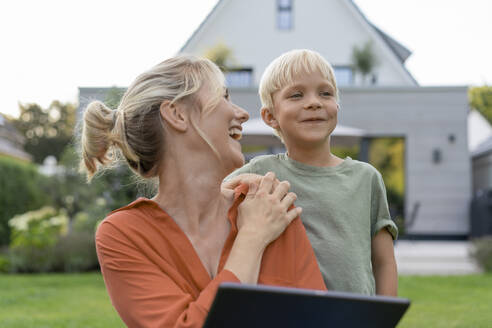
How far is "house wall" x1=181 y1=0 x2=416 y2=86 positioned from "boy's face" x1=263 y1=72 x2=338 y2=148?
16.2 metres

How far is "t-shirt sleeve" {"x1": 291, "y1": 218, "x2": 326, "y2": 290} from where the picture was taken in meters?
1.46

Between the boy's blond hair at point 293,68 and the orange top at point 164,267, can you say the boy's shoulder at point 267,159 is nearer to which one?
the boy's blond hair at point 293,68

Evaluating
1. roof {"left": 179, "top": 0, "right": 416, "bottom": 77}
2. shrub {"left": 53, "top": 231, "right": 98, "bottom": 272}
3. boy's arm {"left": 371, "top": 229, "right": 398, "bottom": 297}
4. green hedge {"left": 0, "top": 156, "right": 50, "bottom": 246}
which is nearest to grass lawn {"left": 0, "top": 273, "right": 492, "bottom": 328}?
shrub {"left": 53, "top": 231, "right": 98, "bottom": 272}

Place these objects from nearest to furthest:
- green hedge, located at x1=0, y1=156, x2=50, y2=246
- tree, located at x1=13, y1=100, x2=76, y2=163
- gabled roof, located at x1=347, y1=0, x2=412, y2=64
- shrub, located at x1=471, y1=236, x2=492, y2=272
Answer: shrub, located at x1=471, y1=236, x2=492, y2=272 → green hedge, located at x1=0, y1=156, x2=50, y2=246 → gabled roof, located at x1=347, y1=0, x2=412, y2=64 → tree, located at x1=13, y1=100, x2=76, y2=163

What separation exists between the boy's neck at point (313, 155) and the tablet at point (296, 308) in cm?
106

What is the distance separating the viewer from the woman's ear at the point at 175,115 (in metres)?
1.51

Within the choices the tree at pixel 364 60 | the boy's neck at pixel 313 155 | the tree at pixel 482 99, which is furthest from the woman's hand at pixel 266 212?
the tree at pixel 482 99

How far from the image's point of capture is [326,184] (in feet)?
6.71

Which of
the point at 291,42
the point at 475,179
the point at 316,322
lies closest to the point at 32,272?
the point at 316,322

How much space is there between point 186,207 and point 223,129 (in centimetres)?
25

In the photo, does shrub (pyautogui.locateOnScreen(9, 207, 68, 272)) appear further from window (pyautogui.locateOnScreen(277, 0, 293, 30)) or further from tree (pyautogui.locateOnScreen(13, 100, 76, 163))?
tree (pyautogui.locateOnScreen(13, 100, 76, 163))

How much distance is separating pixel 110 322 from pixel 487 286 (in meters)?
5.06

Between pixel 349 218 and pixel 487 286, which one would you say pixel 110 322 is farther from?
pixel 487 286

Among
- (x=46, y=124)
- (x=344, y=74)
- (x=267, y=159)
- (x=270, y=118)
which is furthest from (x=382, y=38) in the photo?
(x=46, y=124)
